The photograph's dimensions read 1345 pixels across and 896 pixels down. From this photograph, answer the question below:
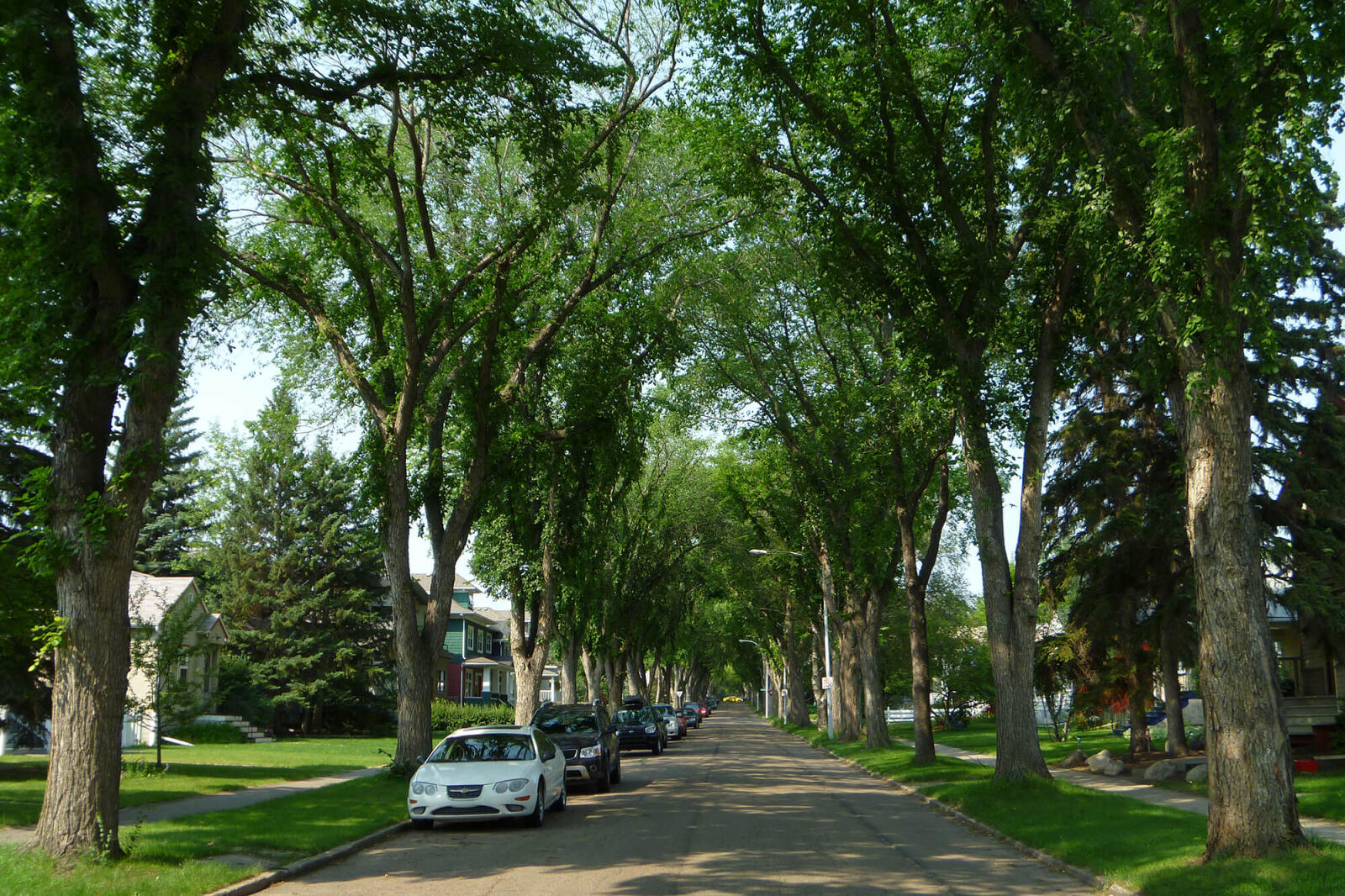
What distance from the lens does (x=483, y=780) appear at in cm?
1418

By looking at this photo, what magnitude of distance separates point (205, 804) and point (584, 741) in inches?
282

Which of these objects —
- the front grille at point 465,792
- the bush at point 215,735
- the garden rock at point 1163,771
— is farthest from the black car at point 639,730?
the front grille at point 465,792

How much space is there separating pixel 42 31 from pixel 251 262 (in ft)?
32.6

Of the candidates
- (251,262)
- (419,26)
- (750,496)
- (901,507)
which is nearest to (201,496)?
(750,496)

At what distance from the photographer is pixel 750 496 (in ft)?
135

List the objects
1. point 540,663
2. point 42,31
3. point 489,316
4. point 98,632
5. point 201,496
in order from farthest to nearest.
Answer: point 201,496, point 540,663, point 489,316, point 98,632, point 42,31

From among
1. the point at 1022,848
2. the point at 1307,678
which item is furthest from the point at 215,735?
the point at 1307,678

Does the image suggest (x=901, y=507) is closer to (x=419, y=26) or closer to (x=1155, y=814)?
→ (x=1155, y=814)

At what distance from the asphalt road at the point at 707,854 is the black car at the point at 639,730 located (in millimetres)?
17309

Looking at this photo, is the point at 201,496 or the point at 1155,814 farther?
the point at 201,496

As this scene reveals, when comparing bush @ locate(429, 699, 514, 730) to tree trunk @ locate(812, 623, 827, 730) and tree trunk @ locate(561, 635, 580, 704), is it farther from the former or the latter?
tree trunk @ locate(812, 623, 827, 730)

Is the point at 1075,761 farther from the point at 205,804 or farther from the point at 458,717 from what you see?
the point at 458,717

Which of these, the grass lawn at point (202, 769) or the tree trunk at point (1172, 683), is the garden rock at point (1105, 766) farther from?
the grass lawn at point (202, 769)

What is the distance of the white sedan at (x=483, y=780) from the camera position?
14.0 meters
